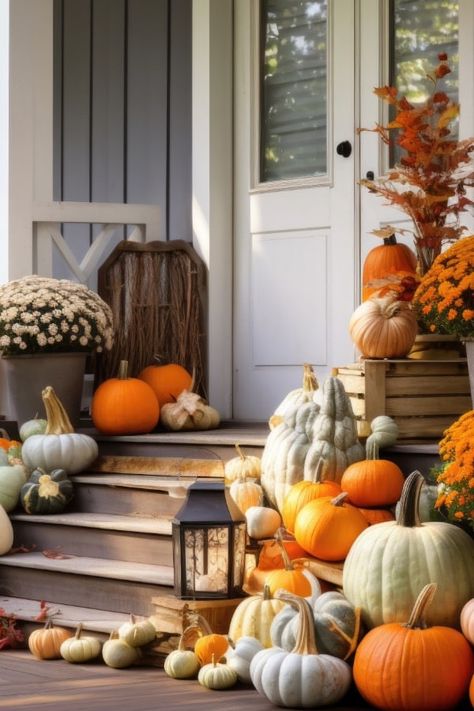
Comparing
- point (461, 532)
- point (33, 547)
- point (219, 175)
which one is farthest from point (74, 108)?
point (461, 532)

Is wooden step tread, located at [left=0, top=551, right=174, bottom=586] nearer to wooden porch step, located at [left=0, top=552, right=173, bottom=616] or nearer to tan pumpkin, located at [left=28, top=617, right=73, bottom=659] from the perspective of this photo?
wooden porch step, located at [left=0, top=552, right=173, bottom=616]

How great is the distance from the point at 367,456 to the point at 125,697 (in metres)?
1.33

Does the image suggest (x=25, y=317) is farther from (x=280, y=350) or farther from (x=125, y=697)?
(x=125, y=697)

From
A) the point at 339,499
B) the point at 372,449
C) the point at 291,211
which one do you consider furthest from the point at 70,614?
the point at 291,211

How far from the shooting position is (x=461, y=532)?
3.76 m

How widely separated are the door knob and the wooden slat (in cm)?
166

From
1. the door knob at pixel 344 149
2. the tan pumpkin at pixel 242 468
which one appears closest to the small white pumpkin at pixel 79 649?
the tan pumpkin at pixel 242 468

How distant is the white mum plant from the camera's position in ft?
18.7

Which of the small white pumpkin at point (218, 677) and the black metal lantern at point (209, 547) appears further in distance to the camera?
the black metal lantern at point (209, 547)

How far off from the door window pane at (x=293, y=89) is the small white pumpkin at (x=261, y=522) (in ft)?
6.99

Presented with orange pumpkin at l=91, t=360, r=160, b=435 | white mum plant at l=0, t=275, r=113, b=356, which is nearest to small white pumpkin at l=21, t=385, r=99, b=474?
orange pumpkin at l=91, t=360, r=160, b=435

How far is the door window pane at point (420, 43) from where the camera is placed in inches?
216

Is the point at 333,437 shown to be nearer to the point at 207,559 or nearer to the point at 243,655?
the point at 207,559

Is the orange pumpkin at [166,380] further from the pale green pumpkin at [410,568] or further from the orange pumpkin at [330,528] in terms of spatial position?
the pale green pumpkin at [410,568]
